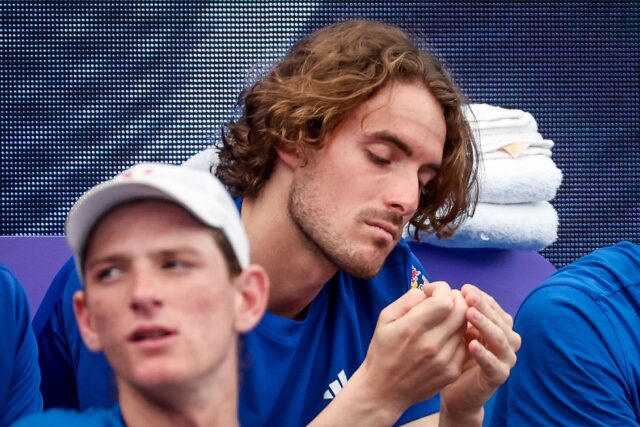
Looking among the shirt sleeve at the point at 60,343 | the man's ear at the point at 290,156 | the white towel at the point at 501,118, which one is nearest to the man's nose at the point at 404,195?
the man's ear at the point at 290,156

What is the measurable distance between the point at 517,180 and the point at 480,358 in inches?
19.7

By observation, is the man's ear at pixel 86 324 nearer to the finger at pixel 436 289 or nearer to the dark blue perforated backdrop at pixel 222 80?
the finger at pixel 436 289

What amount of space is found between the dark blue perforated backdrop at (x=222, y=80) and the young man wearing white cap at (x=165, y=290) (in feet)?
2.05

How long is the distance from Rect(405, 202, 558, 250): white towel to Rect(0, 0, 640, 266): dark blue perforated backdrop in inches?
5.2

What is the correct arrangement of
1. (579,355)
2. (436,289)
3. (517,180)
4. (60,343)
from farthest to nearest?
(517,180)
(579,355)
(60,343)
(436,289)

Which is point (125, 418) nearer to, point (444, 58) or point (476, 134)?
point (476, 134)

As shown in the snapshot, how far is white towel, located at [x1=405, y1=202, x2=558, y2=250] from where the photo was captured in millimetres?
1018

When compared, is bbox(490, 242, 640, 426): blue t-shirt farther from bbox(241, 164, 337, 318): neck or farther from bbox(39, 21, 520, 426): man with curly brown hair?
bbox(241, 164, 337, 318): neck

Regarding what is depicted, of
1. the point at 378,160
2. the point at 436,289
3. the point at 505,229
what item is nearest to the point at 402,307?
the point at 436,289

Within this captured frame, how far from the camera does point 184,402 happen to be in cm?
36

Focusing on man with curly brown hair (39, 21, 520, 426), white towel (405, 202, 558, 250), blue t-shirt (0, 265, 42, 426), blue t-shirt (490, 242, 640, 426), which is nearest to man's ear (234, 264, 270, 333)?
man with curly brown hair (39, 21, 520, 426)

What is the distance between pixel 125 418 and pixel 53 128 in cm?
70

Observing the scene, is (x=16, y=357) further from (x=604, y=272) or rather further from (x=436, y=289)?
(x=604, y=272)

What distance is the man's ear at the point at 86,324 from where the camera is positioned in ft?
1.15
